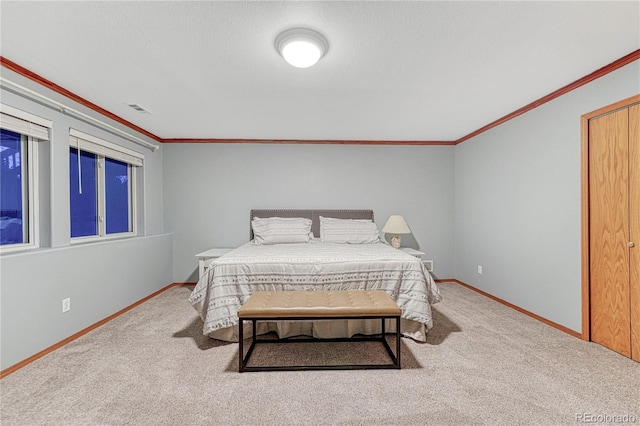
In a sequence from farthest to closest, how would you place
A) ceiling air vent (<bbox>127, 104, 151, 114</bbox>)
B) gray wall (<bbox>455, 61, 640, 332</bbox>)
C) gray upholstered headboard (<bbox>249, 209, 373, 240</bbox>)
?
1. gray upholstered headboard (<bbox>249, 209, 373, 240</bbox>)
2. ceiling air vent (<bbox>127, 104, 151, 114</bbox>)
3. gray wall (<bbox>455, 61, 640, 332</bbox>)

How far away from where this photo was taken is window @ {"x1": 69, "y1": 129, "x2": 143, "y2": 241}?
3.07 metres

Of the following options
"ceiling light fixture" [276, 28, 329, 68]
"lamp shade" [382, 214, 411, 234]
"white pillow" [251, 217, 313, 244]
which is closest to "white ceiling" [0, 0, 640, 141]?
"ceiling light fixture" [276, 28, 329, 68]

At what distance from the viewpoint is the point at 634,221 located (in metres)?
2.25

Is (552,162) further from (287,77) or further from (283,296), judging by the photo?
(283,296)

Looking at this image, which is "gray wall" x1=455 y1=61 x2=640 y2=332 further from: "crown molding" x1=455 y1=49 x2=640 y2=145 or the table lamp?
the table lamp

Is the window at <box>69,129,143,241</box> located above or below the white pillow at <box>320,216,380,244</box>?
above

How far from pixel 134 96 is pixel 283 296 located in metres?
2.40

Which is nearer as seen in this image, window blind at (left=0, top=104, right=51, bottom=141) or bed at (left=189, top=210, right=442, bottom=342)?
window blind at (left=0, top=104, right=51, bottom=141)

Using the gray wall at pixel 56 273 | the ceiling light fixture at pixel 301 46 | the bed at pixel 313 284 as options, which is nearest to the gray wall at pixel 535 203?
the bed at pixel 313 284

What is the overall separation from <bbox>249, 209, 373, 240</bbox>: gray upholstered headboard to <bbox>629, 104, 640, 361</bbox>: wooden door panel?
115 inches

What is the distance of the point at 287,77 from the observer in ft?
8.21

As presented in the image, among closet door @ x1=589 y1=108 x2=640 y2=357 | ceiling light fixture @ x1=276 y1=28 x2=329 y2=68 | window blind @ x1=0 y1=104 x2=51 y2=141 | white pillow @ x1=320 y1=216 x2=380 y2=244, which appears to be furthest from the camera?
white pillow @ x1=320 y1=216 x2=380 y2=244

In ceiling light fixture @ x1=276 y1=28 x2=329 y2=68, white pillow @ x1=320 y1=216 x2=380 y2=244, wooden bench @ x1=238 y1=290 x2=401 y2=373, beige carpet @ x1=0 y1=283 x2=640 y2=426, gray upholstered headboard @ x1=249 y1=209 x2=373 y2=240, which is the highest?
ceiling light fixture @ x1=276 y1=28 x2=329 y2=68

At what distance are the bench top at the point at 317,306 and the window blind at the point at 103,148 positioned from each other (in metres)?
2.33
